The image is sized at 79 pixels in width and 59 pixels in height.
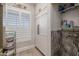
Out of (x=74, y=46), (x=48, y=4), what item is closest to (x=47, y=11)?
(x=48, y=4)

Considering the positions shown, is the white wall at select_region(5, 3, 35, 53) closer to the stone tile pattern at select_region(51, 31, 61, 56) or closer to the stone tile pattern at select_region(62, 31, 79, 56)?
the stone tile pattern at select_region(51, 31, 61, 56)

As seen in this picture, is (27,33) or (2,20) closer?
(2,20)

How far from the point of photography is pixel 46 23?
1589 millimetres

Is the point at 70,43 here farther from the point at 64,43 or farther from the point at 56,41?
the point at 56,41

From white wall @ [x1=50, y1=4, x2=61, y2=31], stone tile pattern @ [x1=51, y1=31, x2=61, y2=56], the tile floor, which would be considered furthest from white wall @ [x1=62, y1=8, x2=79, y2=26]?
Answer: the tile floor

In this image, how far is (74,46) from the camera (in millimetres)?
1536

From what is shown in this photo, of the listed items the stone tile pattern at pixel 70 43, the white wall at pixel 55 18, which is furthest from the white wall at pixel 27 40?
the stone tile pattern at pixel 70 43

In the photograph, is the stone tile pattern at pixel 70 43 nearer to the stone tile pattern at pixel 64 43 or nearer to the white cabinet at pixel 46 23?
the stone tile pattern at pixel 64 43

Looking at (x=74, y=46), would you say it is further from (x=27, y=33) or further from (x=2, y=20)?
(x=2, y=20)

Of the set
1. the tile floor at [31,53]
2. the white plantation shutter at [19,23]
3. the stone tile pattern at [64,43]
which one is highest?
the white plantation shutter at [19,23]

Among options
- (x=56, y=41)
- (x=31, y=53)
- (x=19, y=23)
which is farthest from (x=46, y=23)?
(x=31, y=53)

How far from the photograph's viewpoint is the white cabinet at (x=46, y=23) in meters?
1.57

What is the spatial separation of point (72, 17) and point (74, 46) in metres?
0.45

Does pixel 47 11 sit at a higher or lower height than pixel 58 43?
higher
